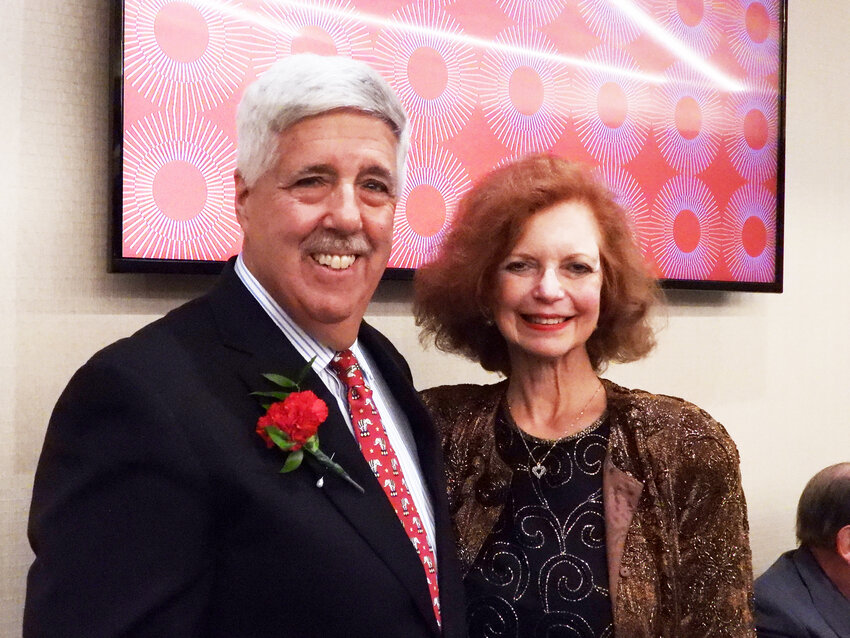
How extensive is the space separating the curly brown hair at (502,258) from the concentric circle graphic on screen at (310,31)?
17.4 inches

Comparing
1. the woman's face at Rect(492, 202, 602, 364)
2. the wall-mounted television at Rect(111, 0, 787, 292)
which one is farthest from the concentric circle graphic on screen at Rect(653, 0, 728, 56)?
the woman's face at Rect(492, 202, 602, 364)

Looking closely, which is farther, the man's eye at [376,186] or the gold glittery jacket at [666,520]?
the gold glittery jacket at [666,520]

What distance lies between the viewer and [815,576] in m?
2.37

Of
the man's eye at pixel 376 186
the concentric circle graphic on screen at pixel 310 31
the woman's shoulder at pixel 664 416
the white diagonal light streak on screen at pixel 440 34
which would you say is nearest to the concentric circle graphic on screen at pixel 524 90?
the white diagonal light streak on screen at pixel 440 34

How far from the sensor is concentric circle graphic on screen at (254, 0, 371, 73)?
1.84 m

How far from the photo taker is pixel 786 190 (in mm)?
2883

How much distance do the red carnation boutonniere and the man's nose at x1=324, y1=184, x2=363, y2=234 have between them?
0.23 metres

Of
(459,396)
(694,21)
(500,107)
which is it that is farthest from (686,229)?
(459,396)

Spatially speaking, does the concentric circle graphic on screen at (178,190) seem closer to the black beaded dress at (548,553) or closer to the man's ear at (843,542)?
the black beaded dress at (548,553)

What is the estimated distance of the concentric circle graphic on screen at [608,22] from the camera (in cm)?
239

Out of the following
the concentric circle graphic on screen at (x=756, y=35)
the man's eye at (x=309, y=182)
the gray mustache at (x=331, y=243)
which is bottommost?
the gray mustache at (x=331, y=243)

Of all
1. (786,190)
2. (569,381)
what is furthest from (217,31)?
(786,190)

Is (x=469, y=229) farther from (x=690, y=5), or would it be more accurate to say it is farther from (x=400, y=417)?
(x=690, y=5)

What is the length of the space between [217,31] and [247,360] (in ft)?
2.69
